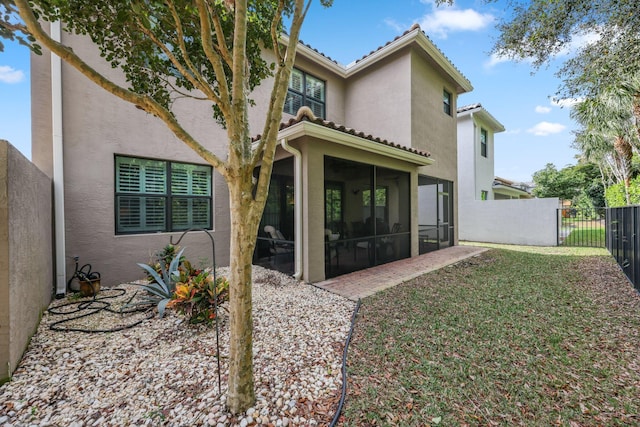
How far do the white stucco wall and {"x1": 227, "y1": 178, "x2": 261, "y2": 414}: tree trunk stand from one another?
15.9 meters

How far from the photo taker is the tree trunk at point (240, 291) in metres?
2.30

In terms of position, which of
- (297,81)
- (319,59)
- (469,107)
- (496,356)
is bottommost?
(496,356)

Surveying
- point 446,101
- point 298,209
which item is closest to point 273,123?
point 298,209

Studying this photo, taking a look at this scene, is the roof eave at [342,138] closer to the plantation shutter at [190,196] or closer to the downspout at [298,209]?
the downspout at [298,209]

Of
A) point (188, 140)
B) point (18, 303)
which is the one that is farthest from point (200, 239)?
point (188, 140)

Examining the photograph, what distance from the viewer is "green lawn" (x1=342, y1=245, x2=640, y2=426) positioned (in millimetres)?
2453

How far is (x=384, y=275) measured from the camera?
704 centimetres

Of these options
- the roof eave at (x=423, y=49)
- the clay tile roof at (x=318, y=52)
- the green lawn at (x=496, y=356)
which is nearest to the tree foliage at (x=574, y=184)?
the roof eave at (x=423, y=49)

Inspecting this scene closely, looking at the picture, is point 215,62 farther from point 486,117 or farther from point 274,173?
point 486,117

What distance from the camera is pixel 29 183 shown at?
3754 mm

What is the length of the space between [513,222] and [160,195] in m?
16.3

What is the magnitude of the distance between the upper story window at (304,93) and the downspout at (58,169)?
5.83m

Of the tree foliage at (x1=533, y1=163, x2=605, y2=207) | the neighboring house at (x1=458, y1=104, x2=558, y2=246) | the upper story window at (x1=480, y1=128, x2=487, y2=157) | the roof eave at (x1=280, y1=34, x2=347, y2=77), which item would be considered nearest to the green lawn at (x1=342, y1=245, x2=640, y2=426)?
the neighboring house at (x1=458, y1=104, x2=558, y2=246)

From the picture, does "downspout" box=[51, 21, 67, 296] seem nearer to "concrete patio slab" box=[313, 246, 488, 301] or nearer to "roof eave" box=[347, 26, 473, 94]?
"concrete patio slab" box=[313, 246, 488, 301]
